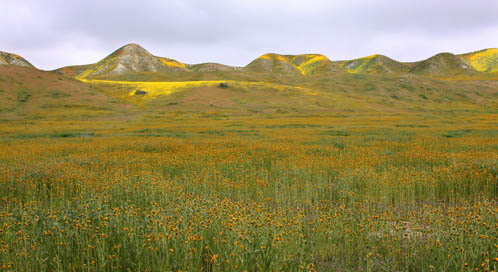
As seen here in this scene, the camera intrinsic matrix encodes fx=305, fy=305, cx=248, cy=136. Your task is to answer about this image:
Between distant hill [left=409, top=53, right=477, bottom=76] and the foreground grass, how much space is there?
179 metres

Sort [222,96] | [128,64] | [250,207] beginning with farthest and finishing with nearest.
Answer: [128,64] < [222,96] < [250,207]

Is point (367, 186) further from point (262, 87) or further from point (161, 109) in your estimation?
point (262, 87)

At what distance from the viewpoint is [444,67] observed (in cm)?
17138

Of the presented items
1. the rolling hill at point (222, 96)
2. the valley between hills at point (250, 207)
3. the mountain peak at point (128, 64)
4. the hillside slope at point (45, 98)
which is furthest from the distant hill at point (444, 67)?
the valley between hills at point (250, 207)

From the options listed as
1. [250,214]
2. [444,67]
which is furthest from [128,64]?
[250,214]

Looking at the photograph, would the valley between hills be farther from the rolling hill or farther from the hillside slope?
the rolling hill

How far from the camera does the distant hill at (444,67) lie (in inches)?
6486

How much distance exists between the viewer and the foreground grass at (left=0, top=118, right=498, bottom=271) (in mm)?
4395

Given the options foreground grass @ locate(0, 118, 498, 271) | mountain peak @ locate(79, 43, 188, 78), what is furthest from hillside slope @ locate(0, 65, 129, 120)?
mountain peak @ locate(79, 43, 188, 78)

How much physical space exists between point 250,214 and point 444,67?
203 m

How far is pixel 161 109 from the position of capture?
62375 mm

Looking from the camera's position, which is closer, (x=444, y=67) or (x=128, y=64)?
(x=444, y=67)

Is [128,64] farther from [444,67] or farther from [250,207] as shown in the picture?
[250,207]

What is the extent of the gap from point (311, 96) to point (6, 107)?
213 feet
